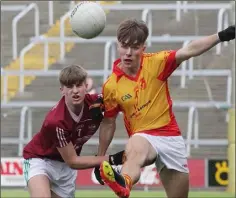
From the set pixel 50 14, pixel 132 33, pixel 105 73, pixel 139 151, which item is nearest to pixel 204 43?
pixel 132 33

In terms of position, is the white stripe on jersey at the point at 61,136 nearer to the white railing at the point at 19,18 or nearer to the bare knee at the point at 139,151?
the bare knee at the point at 139,151

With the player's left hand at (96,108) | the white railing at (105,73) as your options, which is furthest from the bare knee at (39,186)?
the white railing at (105,73)

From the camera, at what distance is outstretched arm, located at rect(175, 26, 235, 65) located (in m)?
6.40

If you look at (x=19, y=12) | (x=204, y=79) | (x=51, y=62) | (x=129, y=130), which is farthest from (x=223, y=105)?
(x=129, y=130)

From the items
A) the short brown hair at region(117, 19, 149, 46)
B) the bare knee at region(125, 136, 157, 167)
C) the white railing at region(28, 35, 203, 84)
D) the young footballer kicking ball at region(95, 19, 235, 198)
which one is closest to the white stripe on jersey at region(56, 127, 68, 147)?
the young footballer kicking ball at region(95, 19, 235, 198)

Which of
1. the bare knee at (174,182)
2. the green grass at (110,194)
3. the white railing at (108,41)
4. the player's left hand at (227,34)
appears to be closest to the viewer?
the player's left hand at (227,34)

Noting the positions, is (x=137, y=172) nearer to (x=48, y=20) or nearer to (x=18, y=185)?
(x=18, y=185)

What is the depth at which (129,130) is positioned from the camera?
7129 mm

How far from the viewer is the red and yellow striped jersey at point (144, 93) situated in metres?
6.89

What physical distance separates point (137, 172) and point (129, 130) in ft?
2.13

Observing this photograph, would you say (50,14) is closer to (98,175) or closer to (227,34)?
(98,175)

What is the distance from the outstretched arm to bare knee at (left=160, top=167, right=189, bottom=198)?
98cm

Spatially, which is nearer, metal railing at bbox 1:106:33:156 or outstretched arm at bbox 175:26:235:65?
outstretched arm at bbox 175:26:235:65

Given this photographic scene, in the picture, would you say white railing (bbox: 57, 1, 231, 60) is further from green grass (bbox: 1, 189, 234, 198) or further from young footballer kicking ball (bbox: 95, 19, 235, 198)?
young footballer kicking ball (bbox: 95, 19, 235, 198)
